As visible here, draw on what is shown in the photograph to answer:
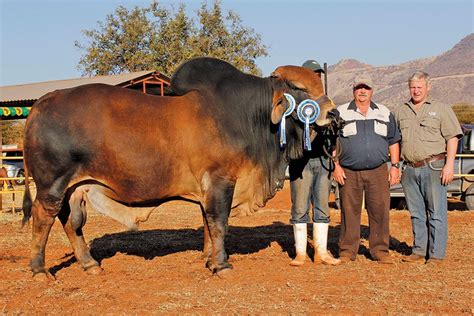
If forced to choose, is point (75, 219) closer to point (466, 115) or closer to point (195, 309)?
point (195, 309)

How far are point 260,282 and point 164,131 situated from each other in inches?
74.6

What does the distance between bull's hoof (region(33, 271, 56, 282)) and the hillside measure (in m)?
84.9

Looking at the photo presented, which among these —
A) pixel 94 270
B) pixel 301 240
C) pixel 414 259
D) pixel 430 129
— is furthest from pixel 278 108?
pixel 94 270

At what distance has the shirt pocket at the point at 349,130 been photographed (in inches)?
312

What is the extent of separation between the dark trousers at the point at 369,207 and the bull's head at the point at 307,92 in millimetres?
1142

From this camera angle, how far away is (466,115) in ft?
151

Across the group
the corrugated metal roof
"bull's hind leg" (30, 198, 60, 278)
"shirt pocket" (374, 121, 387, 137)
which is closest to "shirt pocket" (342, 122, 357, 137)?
"shirt pocket" (374, 121, 387, 137)

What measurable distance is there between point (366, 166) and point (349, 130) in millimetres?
488

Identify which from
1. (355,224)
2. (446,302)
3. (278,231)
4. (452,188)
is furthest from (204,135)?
(452,188)

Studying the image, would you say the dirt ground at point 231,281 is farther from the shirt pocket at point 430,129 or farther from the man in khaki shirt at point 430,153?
the shirt pocket at point 430,129

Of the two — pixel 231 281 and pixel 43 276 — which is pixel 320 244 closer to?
pixel 231 281

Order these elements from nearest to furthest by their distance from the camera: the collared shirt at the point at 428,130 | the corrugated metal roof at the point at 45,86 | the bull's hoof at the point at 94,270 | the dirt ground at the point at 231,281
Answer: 1. the dirt ground at the point at 231,281
2. the bull's hoof at the point at 94,270
3. the collared shirt at the point at 428,130
4. the corrugated metal roof at the point at 45,86

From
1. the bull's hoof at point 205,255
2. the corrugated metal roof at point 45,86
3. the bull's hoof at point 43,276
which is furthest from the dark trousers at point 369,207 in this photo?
the corrugated metal roof at point 45,86

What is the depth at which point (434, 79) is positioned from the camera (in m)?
114
